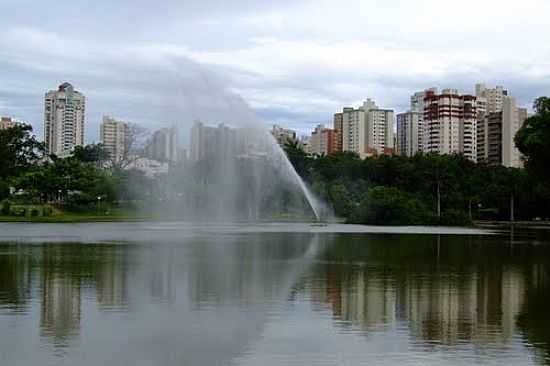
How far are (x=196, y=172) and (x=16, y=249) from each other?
38810 mm

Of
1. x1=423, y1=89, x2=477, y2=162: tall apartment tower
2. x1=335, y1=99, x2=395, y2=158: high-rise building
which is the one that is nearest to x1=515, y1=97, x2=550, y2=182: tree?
x1=423, y1=89, x2=477, y2=162: tall apartment tower

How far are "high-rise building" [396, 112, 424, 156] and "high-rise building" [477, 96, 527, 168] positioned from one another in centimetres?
1464

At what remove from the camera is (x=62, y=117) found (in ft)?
596

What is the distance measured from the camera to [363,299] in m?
16.1

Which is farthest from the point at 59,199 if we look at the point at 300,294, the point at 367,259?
the point at 300,294

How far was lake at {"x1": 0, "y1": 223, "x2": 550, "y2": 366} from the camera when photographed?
10.5 metres

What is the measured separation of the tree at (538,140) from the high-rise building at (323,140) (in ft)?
414

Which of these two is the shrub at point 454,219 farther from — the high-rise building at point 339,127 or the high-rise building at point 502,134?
the high-rise building at point 339,127

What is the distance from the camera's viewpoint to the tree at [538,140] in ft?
172

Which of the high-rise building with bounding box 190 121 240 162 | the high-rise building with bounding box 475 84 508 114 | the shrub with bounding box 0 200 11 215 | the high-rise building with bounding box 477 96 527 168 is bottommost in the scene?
the shrub with bounding box 0 200 11 215

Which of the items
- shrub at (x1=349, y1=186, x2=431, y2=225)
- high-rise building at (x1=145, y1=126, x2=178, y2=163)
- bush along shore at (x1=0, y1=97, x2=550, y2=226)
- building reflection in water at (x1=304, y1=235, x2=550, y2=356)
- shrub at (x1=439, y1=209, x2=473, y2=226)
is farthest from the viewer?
bush along shore at (x1=0, y1=97, x2=550, y2=226)

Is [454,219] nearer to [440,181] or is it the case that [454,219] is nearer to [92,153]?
[440,181]

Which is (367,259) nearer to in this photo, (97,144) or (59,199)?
(59,199)

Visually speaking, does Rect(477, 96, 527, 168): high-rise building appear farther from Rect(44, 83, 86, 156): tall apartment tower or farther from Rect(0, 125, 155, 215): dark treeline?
Rect(44, 83, 86, 156): tall apartment tower
